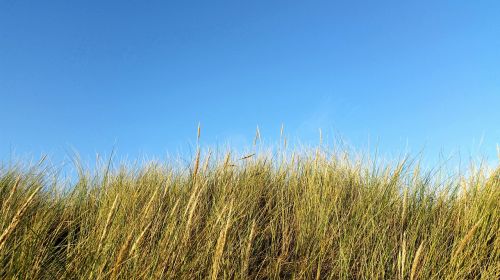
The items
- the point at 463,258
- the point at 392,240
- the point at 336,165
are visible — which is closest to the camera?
the point at 463,258

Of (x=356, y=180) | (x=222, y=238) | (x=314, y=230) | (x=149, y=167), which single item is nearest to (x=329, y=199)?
(x=314, y=230)

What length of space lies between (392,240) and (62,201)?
2.92m

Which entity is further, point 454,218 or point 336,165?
point 336,165

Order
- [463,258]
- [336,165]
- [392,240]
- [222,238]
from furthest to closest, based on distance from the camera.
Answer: [336,165], [392,240], [463,258], [222,238]

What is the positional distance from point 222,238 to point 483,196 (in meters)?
2.26

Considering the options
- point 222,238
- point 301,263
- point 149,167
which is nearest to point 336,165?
point 301,263

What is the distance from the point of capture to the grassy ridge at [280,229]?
1.84m

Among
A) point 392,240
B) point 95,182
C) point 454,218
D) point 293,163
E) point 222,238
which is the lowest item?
point 222,238

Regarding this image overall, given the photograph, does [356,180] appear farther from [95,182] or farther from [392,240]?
[95,182]

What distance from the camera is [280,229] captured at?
9.77ft

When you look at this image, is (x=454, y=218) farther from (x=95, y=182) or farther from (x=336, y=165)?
(x=95, y=182)

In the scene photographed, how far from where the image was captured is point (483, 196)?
274cm

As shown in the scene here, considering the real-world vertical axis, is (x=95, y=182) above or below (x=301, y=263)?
above

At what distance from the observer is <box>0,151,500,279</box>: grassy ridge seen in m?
1.84
